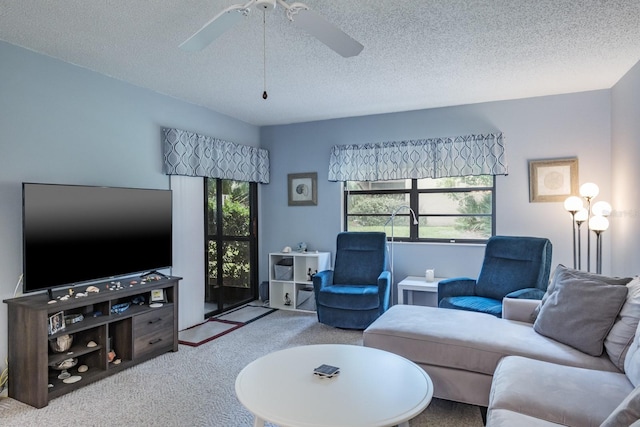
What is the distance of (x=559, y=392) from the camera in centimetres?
170

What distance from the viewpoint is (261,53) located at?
2.97m

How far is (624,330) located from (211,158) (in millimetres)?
3955

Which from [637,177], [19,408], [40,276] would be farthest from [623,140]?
[19,408]

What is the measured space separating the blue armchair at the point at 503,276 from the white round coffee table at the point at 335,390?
1615mm

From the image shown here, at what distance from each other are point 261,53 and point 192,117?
1.71m

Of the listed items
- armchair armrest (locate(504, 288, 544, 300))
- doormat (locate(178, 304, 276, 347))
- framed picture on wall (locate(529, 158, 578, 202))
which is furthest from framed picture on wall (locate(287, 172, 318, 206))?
armchair armrest (locate(504, 288, 544, 300))

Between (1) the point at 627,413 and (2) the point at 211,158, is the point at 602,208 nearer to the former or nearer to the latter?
(1) the point at 627,413

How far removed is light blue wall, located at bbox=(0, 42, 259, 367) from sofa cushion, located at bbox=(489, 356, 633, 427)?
326cm

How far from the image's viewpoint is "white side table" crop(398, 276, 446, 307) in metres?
4.09

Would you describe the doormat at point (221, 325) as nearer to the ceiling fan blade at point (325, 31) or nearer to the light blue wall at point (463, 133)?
the light blue wall at point (463, 133)

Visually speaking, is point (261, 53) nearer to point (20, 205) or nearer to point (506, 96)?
point (20, 205)

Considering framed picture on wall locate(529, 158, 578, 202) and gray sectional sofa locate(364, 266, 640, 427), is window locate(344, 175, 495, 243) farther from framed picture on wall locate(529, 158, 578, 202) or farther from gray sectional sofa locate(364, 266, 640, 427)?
gray sectional sofa locate(364, 266, 640, 427)

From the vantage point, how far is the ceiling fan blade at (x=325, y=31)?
5.90ft

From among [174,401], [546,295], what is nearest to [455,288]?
[546,295]
